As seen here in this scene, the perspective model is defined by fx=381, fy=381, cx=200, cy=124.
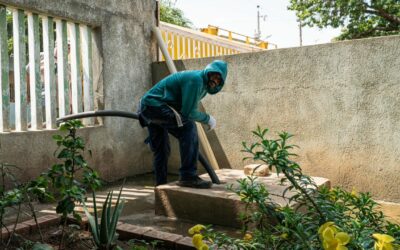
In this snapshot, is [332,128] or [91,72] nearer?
[332,128]

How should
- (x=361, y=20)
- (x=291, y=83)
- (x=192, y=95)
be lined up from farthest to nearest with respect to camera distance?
(x=361, y=20) < (x=291, y=83) < (x=192, y=95)

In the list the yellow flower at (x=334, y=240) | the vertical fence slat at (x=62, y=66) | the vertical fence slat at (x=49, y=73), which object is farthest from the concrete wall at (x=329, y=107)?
the yellow flower at (x=334, y=240)

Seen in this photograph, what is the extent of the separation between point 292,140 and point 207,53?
3.63 m

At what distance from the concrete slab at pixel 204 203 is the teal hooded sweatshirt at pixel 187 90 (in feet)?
2.38

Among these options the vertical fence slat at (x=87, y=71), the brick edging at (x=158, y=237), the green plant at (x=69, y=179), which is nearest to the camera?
the green plant at (x=69, y=179)

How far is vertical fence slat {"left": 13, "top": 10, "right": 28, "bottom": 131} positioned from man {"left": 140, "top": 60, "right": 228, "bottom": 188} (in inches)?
61.4

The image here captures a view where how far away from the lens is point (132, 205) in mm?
4246

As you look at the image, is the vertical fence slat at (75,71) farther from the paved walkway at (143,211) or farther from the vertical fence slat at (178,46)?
the vertical fence slat at (178,46)

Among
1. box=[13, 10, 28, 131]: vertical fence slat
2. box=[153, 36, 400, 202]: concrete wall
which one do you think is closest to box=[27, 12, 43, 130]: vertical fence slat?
box=[13, 10, 28, 131]: vertical fence slat

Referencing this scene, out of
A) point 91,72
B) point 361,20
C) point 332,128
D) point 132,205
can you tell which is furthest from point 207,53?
point 361,20

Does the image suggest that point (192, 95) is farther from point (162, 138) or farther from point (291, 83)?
point (291, 83)

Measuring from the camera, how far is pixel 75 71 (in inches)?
203

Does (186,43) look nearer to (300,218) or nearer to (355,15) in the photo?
(300,218)

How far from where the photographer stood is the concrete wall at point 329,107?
4.27 meters
